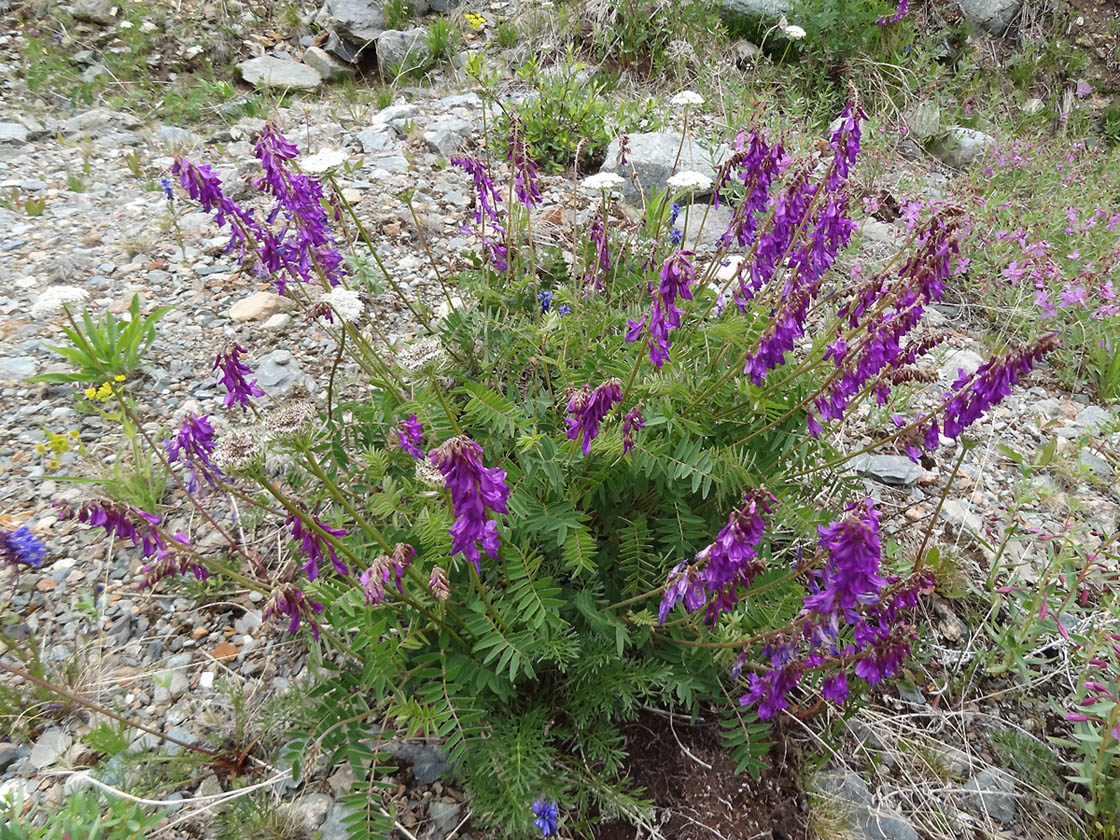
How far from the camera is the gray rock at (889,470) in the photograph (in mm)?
3412

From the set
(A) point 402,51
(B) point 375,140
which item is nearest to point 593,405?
(B) point 375,140

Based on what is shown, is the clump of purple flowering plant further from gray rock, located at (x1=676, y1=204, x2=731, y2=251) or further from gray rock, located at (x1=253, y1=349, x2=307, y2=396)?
gray rock, located at (x1=676, y1=204, x2=731, y2=251)

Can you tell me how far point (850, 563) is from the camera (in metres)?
1.58

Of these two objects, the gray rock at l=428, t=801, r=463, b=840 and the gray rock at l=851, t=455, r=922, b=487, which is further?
the gray rock at l=851, t=455, r=922, b=487

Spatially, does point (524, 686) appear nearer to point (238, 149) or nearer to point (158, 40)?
point (238, 149)

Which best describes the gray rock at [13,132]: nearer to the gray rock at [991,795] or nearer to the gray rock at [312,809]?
the gray rock at [312,809]

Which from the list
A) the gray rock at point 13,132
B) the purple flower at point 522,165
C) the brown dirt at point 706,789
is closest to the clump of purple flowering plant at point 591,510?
the brown dirt at point 706,789

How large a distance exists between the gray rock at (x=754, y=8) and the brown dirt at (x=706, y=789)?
7.71 m

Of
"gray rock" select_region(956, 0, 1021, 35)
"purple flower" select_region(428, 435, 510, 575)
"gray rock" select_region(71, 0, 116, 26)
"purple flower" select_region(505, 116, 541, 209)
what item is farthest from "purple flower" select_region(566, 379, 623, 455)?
"gray rock" select_region(956, 0, 1021, 35)

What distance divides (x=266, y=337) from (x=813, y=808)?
3358 mm

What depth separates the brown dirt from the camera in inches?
85.0

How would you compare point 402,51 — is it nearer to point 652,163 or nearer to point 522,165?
point 652,163

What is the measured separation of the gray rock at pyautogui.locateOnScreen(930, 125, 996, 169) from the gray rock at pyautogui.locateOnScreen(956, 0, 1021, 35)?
105 inches

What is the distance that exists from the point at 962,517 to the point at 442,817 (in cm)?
263
